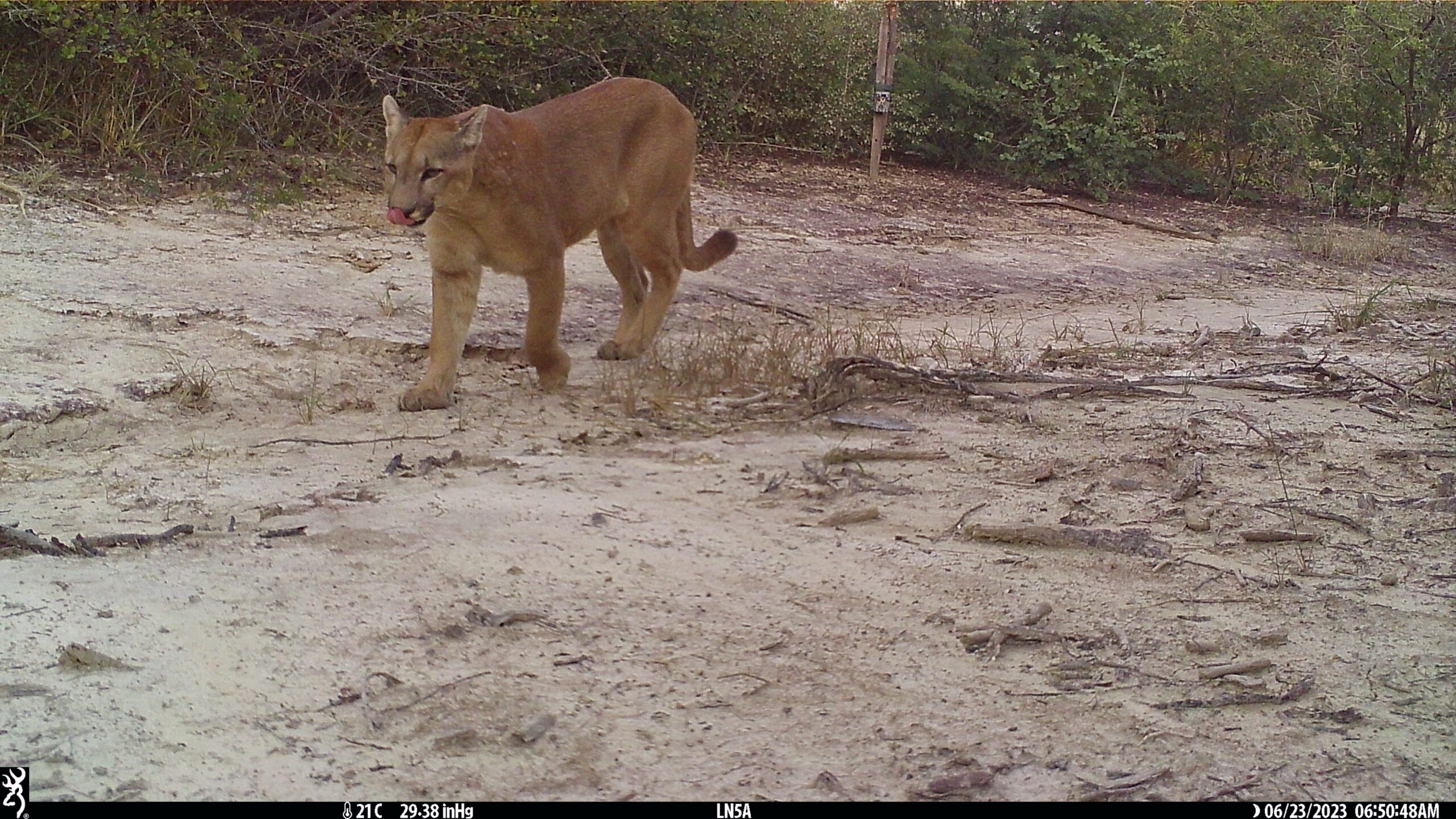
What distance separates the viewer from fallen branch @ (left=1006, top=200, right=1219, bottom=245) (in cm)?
1224

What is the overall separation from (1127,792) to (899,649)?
750 millimetres

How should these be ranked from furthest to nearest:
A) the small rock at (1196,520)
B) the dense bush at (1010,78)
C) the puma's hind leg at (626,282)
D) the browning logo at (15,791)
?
the dense bush at (1010,78) < the puma's hind leg at (626,282) < the small rock at (1196,520) < the browning logo at (15,791)

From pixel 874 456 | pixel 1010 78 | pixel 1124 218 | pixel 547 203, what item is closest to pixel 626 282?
pixel 547 203

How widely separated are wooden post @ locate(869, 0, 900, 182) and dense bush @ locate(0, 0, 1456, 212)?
0.81m

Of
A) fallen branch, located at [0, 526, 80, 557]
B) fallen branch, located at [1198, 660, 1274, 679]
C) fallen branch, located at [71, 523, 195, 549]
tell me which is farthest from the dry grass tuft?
fallen branch, located at [0, 526, 80, 557]

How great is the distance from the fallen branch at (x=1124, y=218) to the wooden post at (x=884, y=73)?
1.35 metres

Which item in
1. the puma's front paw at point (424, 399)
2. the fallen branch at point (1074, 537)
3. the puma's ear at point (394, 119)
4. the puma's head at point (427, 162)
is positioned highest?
the puma's ear at point (394, 119)

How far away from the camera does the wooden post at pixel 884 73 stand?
486 inches

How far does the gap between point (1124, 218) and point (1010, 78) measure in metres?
2.10

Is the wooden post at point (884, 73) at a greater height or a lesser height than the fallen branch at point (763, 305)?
greater

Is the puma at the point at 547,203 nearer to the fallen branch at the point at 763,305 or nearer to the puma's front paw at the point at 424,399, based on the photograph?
the puma's front paw at the point at 424,399

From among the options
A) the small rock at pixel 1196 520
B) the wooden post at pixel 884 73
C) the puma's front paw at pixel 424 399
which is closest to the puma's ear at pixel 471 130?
the puma's front paw at pixel 424 399

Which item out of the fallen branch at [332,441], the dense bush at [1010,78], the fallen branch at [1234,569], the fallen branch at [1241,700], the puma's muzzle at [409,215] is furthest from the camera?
the dense bush at [1010,78]

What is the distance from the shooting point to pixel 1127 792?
282cm
